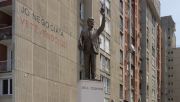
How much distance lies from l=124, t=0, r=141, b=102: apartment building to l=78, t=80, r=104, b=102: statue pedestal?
48.3 meters

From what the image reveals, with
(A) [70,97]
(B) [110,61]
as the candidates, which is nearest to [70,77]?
(A) [70,97]

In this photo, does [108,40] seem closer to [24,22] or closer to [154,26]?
[24,22]

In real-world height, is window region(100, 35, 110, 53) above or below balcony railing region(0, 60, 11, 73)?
above

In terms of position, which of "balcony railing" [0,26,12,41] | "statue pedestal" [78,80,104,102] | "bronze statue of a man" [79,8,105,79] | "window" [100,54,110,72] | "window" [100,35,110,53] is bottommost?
"statue pedestal" [78,80,104,102]

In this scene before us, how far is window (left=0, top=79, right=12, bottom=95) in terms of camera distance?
3460 cm

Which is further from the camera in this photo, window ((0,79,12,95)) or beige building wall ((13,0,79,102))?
window ((0,79,12,95))

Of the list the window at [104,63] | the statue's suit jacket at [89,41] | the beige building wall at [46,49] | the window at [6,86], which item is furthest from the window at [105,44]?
the statue's suit jacket at [89,41]

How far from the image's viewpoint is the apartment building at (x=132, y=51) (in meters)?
67.5

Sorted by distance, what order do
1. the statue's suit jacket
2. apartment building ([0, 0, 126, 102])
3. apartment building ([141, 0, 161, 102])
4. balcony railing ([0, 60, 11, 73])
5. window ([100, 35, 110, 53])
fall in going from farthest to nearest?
apartment building ([141, 0, 161, 102]) → window ([100, 35, 110, 53]) → balcony railing ([0, 60, 11, 73]) → apartment building ([0, 0, 126, 102]) → the statue's suit jacket

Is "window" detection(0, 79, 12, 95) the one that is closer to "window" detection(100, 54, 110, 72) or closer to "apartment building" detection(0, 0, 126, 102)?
"apartment building" detection(0, 0, 126, 102)

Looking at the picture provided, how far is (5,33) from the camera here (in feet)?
118

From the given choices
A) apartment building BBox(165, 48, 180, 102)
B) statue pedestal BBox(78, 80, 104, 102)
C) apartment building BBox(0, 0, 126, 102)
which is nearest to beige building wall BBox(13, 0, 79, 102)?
apartment building BBox(0, 0, 126, 102)

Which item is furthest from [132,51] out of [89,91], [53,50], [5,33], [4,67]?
[89,91]

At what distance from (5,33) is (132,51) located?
124ft
